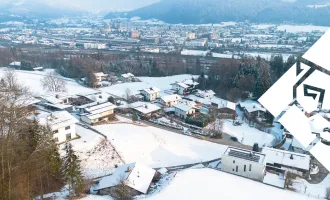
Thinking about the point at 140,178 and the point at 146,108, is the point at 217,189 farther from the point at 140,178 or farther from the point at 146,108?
the point at 146,108

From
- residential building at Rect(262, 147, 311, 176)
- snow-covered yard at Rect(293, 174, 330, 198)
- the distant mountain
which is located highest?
the distant mountain

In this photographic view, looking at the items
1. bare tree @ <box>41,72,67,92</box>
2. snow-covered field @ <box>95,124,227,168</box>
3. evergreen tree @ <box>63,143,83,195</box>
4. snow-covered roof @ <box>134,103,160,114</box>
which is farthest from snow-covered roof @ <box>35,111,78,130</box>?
bare tree @ <box>41,72,67,92</box>

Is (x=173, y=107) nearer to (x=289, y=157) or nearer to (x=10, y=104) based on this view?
A: (x=289, y=157)

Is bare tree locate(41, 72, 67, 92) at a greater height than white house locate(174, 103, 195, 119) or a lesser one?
greater

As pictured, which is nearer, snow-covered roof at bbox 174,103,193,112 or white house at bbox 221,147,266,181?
white house at bbox 221,147,266,181

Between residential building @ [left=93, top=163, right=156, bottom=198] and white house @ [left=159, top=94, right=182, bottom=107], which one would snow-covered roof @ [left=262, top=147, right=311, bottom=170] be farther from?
white house @ [left=159, top=94, right=182, bottom=107]

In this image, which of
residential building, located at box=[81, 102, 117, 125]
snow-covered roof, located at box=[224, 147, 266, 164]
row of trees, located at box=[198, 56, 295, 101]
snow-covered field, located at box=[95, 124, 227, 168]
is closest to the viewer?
snow-covered roof, located at box=[224, 147, 266, 164]

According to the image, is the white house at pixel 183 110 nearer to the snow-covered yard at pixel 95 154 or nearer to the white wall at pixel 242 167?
the snow-covered yard at pixel 95 154

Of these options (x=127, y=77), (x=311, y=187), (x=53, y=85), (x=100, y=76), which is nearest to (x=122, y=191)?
(x=311, y=187)
